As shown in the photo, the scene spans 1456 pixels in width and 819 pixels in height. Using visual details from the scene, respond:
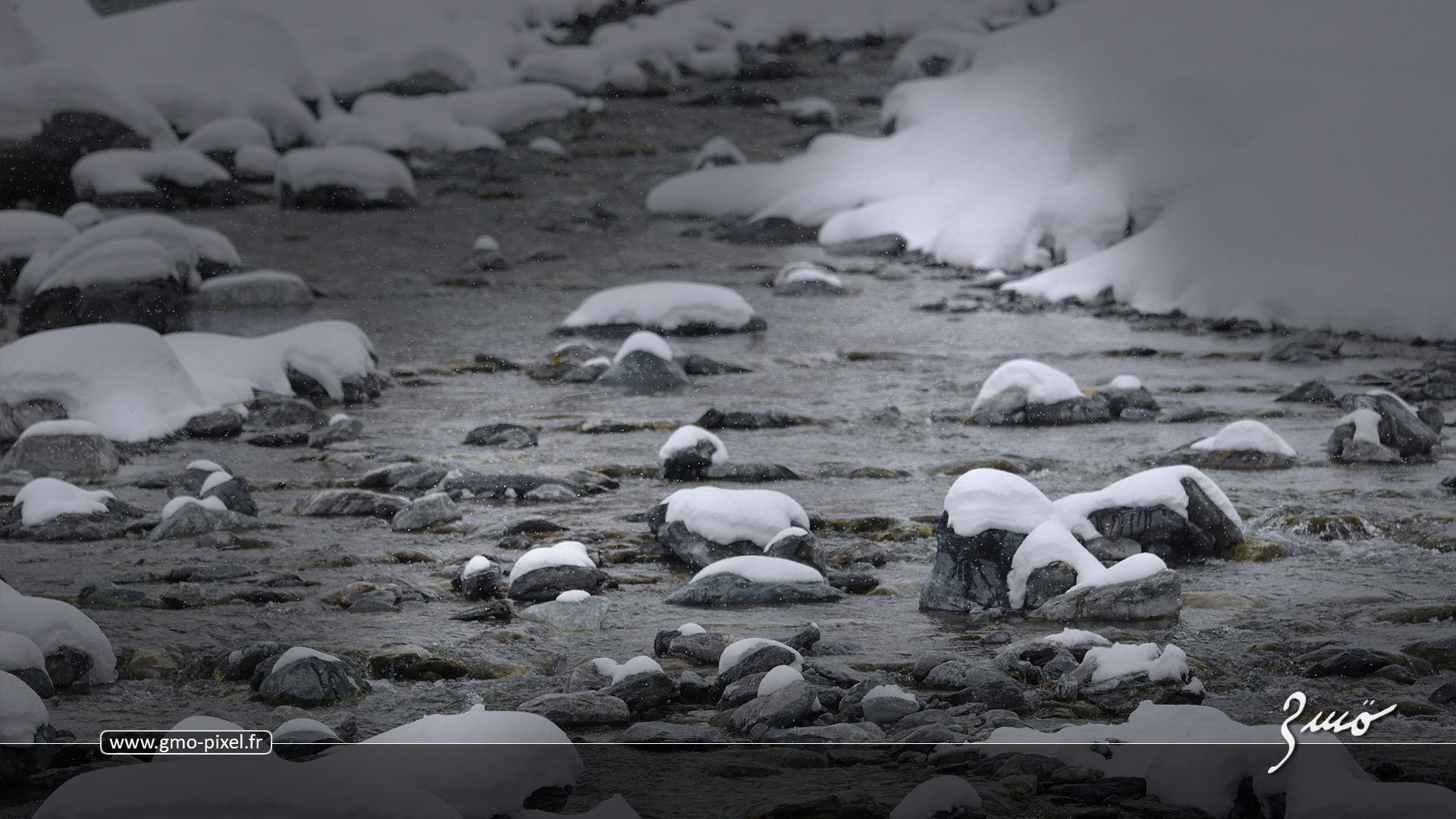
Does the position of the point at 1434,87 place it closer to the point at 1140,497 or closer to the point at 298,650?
the point at 1140,497

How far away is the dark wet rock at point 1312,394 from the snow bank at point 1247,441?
0.73 m

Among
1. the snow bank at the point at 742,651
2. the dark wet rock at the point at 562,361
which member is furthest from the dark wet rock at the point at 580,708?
the dark wet rock at the point at 562,361

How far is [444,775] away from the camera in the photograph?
4.55ft

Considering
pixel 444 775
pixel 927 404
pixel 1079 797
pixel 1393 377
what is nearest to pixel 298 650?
pixel 444 775

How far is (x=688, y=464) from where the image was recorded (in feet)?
9.75

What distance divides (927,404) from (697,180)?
479 cm

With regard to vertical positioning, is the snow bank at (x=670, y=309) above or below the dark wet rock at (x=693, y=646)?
above

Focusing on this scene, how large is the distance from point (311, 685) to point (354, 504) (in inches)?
42.5

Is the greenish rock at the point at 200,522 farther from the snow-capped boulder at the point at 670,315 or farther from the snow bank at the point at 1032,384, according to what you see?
the snow-capped boulder at the point at 670,315

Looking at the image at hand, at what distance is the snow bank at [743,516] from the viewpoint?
2.26 meters

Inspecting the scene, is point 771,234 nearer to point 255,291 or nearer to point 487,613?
point 255,291

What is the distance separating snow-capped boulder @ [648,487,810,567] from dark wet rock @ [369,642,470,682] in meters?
0.61

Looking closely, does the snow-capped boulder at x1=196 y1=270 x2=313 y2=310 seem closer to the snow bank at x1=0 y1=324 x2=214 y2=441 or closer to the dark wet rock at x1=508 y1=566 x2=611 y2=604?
the snow bank at x1=0 y1=324 x2=214 y2=441

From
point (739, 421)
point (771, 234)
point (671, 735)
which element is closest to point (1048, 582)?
point (671, 735)
